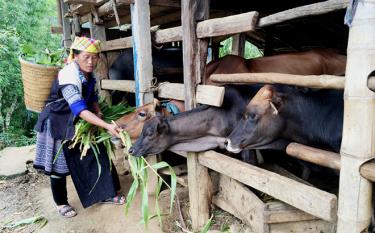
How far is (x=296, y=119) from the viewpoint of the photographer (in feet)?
10.1

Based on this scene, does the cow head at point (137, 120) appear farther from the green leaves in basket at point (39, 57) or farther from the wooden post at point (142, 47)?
the green leaves in basket at point (39, 57)

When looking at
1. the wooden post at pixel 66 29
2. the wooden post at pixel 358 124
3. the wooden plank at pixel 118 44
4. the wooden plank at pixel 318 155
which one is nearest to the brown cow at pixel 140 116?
the wooden plank at pixel 118 44

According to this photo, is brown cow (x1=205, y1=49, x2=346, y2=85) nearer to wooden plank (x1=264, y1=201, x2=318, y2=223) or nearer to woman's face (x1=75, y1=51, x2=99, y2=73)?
woman's face (x1=75, y1=51, x2=99, y2=73)

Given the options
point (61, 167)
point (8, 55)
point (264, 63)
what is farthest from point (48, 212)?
point (8, 55)

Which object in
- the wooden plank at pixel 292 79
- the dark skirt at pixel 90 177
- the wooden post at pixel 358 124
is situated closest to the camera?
the wooden post at pixel 358 124

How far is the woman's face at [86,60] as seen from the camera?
12.1 feet

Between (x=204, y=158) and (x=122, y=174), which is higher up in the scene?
(x=204, y=158)

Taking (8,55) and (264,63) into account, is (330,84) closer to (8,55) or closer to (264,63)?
(264,63)

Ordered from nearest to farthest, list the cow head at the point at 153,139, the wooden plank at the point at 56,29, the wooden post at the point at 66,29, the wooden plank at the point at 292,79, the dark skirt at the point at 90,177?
the wooden plank at the point at 292,79 → the cow head at the point at 153,139 → the dark skirt at the point at 90,177 → the wooden post at the point at 66,29 → the wooden plank at the point at 56,29

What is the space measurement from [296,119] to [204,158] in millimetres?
944

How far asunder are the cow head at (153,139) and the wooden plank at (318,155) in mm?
1405

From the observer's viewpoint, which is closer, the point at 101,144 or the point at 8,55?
the point at 101,144

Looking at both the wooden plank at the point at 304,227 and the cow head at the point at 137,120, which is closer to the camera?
the wooden plank at the point at 304,227

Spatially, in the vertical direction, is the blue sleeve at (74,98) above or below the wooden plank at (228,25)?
below
